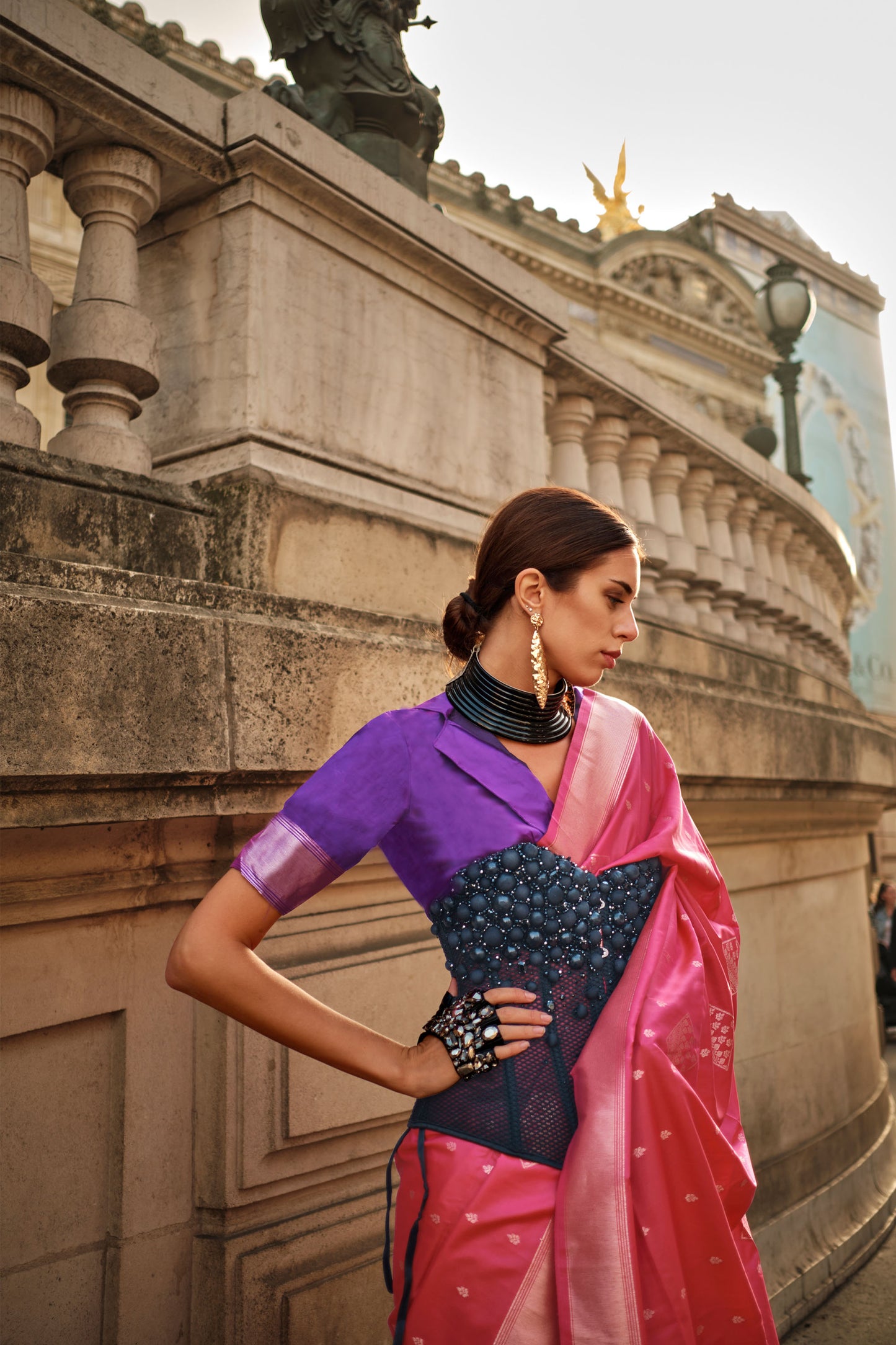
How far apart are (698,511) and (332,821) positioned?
11.2 ft

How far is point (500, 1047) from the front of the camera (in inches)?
62.0

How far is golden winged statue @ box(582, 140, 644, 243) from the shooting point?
66.9 feet

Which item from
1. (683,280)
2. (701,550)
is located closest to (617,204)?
(683,280)

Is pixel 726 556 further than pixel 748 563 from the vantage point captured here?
No

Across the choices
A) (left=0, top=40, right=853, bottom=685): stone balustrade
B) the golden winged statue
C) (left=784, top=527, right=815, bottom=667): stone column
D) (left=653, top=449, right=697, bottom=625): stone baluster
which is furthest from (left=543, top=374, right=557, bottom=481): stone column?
the golden winged statue

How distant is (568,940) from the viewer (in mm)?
1648

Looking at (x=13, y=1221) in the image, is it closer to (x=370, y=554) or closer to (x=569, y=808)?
(x=569, y=808)

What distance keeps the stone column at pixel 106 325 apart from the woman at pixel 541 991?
1056 mm

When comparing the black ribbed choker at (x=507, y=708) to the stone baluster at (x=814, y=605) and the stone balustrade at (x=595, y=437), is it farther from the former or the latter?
the stone baluster at (x=814, y=605)

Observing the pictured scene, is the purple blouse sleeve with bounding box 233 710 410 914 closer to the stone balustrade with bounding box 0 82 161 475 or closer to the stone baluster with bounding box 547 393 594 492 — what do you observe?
the stone balustrade with bounding box 0 82 161 475

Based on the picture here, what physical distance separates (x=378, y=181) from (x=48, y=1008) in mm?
2142

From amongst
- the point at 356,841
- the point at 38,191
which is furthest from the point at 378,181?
the point at 38,191

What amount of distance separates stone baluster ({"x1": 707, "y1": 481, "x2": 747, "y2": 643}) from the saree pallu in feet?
10.3

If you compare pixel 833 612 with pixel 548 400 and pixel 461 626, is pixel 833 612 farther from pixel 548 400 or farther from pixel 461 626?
pixel 461 626
